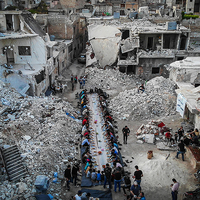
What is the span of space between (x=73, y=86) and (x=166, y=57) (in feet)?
34.1

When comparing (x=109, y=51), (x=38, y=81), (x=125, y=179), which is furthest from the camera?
(x=109, y=51)

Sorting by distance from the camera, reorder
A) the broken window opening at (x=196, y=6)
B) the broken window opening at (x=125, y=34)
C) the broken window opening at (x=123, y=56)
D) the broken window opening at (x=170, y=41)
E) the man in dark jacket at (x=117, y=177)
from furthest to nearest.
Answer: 1. the broken window opening at (x=196, y=6)
2. the broken window opening at (x=125, y=34)
3. the broken window opening at (x=123, y=56)
4. the broken window opening at (x=170, y=41)
5. the man in dark jacket at (x=117, y=177)

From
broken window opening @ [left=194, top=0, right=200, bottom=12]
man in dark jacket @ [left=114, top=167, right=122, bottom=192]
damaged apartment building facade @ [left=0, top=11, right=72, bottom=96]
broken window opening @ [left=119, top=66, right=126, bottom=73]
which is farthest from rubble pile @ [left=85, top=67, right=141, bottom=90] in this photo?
broken window opening @ [left=194, top=0, right=200, bottom=12]

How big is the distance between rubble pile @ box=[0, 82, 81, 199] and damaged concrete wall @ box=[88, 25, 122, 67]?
11.8 m

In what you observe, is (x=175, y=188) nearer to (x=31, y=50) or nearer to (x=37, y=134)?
(x=37, y=134)

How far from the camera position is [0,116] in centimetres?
1658

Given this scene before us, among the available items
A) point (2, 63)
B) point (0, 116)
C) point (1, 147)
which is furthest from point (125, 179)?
point (2, 63)

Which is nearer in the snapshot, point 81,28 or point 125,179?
point 125,179

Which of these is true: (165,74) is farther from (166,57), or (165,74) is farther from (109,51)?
(109,51)

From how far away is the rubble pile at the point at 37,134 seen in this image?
12.6 meters

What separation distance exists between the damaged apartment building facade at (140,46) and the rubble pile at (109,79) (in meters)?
1.19

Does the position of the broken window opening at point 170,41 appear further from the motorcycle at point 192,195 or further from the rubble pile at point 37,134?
the motorcycle at point 192,195

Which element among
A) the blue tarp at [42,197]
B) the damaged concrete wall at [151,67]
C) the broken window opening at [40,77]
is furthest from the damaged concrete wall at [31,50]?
the blue tarp at [42,197]

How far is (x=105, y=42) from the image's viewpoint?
30.8 meters
